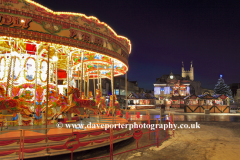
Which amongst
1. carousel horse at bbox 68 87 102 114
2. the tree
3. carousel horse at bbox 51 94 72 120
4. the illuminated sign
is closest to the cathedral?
the tree

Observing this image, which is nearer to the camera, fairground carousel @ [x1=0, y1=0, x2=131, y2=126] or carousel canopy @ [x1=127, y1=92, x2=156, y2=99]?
fairground carousel @ [x1=0, y1=0, x2=131, y2=126]

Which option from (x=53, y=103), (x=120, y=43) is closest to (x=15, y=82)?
(x=53, y=103)

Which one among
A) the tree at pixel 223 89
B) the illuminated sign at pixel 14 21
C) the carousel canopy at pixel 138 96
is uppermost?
the illuminated sign at pixel 14 21

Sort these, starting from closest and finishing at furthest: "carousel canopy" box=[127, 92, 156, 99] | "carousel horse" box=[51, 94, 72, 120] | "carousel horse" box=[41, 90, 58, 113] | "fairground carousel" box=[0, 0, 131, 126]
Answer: "fairground carousel" box=[0, 0, 131, 126] → "carousel horse" box=[51, 94, 72, 120] → "carousel horse" box=[41, 90, 58, 113] → "carousel canopy" box=[127, 92, 156, 99]

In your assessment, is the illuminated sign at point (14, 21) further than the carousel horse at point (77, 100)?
No

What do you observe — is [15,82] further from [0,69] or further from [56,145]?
[56,145]

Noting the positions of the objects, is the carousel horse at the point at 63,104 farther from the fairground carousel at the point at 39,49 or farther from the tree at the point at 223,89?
the tree at the point at 223,89

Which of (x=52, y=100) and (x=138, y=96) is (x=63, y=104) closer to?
(x=52, y=100)

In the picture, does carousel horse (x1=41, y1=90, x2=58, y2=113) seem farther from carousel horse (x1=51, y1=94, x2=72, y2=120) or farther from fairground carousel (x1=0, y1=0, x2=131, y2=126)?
carousel horse (x1=51, y1=94, x2=72, y2=120)

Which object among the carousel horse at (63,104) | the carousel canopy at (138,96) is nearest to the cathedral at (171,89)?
the carousel canopy at (138,96)

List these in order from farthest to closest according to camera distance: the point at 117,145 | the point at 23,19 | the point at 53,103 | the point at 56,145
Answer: the point at 53,103 < the point at 117,145 < the point at 23,19 < the point at 56,145

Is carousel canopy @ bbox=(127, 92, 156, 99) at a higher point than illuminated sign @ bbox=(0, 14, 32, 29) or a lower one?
lower

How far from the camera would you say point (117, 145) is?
24.8ft

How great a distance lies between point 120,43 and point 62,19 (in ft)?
12.6
